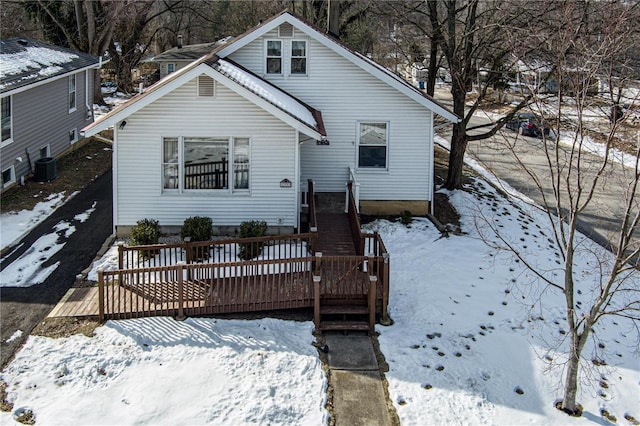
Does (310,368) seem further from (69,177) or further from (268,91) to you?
(69,177)

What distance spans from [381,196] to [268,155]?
4.37 meters

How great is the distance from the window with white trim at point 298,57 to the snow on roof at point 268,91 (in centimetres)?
85

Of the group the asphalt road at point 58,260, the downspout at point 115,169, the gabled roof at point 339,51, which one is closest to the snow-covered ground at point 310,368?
the asphalt road at point 58,260

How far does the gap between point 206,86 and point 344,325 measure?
696 cm

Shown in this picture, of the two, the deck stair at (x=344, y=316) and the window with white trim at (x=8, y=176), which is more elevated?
the window with white trim at (x=8, y=176)

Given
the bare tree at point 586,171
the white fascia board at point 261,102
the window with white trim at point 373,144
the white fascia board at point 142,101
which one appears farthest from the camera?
the window with white trim at point 373,144

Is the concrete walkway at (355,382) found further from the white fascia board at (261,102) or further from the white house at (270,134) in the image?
the white fascia board at (261,102)

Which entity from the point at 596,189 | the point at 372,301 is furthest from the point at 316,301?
the point at 596,189

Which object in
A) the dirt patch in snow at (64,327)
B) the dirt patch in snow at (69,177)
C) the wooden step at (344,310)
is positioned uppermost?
the dirt patch in snow at (69,177)

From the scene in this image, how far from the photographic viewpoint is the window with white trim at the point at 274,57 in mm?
18250

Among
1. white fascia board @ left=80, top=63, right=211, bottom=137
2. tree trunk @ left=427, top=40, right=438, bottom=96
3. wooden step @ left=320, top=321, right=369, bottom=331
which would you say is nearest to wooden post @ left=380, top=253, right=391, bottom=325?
wooden step @ left=320, top=321, right=369, bottom=331

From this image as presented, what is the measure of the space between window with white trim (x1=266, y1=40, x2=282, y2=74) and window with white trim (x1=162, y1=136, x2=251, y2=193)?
11.3ft

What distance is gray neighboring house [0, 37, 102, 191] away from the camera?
65.1 feet

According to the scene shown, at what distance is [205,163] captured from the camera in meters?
16.0
